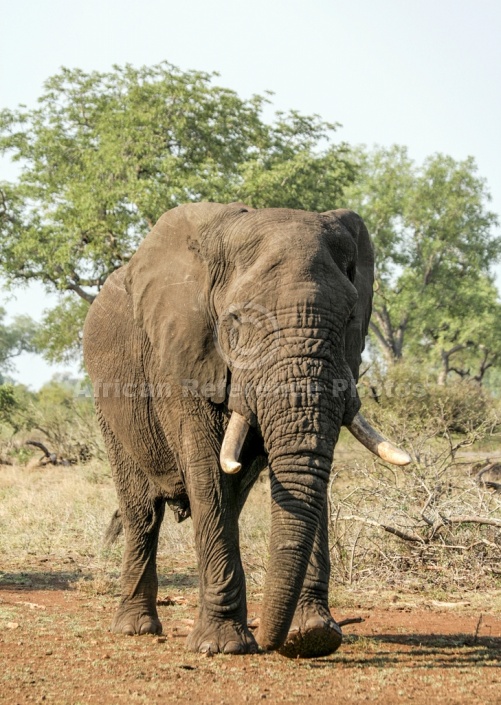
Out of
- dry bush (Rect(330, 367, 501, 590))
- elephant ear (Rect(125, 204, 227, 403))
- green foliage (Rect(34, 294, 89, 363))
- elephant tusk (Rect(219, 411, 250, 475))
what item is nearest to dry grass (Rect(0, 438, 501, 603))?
dry bush (Rect(330, 367, 501, 590))

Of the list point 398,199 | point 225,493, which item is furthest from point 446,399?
point 398,199

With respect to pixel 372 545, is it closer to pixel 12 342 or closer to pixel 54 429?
pixel 54 429

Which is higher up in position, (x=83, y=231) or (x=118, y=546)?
(x=83, y=231)

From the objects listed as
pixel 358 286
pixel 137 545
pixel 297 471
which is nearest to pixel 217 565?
pixel 297 471

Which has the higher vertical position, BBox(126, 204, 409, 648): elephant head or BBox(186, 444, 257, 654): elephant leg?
BBox(126, 204, 409, 648): elephant head

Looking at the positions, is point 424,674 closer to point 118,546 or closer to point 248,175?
point 118,546

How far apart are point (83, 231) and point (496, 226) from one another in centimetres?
2805

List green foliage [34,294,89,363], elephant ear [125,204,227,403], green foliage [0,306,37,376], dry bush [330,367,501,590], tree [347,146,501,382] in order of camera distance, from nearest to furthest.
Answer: elephant ear [125,204,227,403]
dry bush [330,367,501,590]
green foliage [34,294,89,363]
tree [347,146,501,382]
green foliage [0,306,37,376]

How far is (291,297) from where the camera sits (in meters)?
5.61

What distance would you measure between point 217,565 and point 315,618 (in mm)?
654

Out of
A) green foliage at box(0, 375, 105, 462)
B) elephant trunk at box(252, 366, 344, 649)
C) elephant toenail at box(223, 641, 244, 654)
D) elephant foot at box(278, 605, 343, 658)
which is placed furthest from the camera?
green foliage at box(0, 375, 105, 462)

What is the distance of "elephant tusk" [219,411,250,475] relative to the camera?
5.66m

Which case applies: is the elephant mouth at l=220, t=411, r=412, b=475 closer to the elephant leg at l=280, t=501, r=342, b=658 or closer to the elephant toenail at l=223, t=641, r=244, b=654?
the elephant leg at l=280, t=501, r=342, b=658

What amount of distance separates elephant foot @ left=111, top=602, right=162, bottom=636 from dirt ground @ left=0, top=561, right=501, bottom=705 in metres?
0.13
